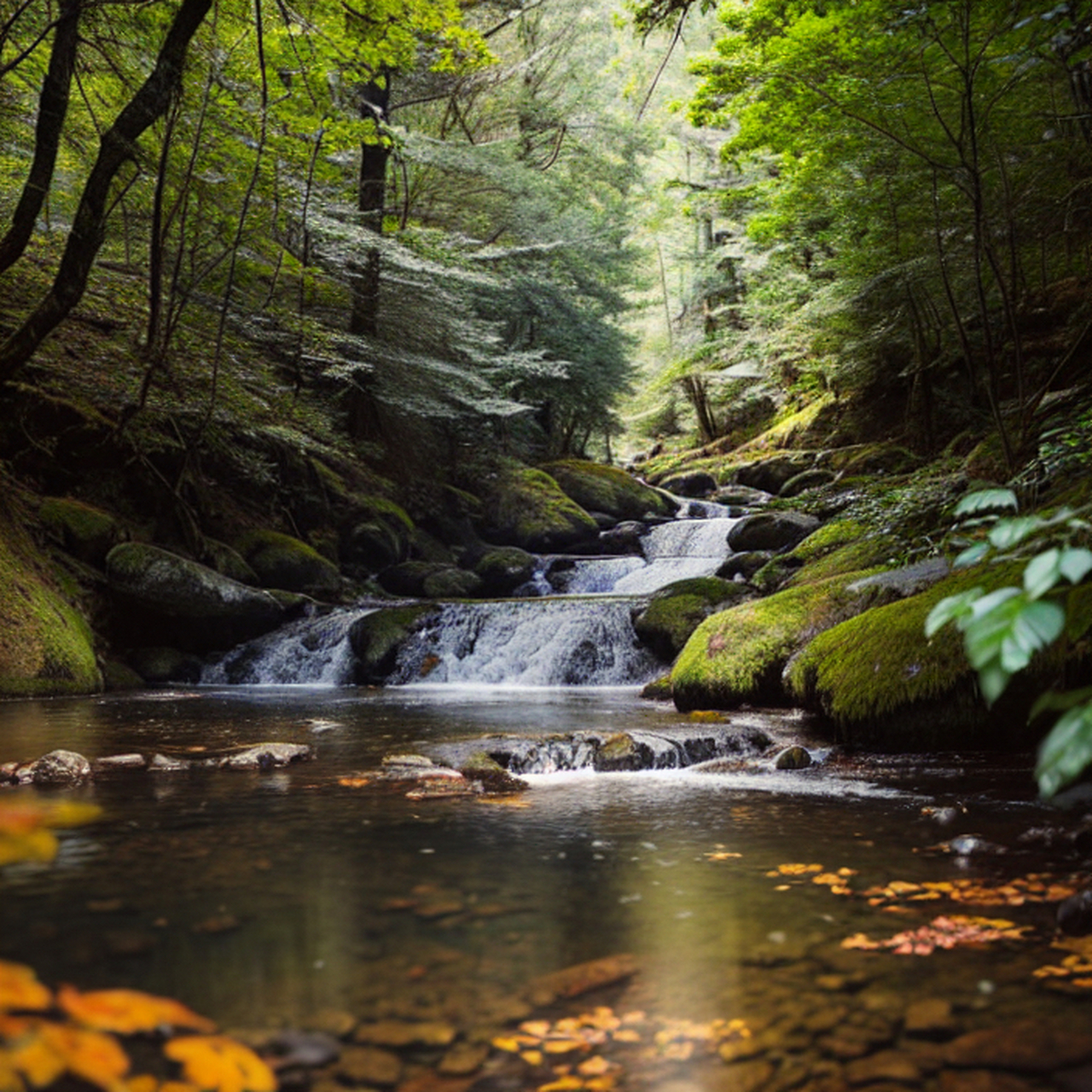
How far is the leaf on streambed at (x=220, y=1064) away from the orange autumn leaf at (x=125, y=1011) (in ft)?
0.15

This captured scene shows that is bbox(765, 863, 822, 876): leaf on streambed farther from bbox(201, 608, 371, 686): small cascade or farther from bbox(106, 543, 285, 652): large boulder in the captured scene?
bbox(106, 543, 285, 652): large boulder

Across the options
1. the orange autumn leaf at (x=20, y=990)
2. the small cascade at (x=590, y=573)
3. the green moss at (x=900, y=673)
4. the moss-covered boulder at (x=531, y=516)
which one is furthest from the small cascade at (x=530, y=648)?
the orange autumn leaf at (x=20, y=990)

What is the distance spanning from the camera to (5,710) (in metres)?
6.82

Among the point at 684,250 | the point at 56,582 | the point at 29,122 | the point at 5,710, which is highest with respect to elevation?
the point at 684,250

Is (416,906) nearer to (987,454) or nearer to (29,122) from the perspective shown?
(987,454)

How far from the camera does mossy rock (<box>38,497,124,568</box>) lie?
1005cm

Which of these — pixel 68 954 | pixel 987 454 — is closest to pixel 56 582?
pixel 68 954

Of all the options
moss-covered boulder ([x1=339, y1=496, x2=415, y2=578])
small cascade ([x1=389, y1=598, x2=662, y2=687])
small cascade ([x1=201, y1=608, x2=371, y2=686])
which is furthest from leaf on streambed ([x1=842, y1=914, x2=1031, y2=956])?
moss-covered boulder ([x1=339, y1=496, x2=415, y2=578])

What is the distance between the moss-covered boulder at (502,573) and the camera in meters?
14.9

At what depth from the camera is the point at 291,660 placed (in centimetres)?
1100

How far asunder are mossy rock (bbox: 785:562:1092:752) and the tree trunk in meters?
6.28

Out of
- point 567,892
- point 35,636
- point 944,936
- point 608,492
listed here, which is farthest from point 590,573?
point 944,936

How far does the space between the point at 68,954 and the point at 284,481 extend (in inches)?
508

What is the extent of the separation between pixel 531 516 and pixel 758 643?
11125 mm
